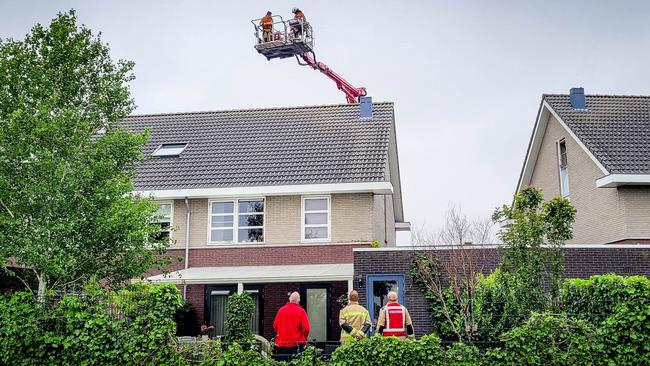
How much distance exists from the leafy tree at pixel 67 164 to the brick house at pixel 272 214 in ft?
13.9

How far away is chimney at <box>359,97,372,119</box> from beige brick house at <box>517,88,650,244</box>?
628 cm

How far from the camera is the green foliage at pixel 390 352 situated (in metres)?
11.2

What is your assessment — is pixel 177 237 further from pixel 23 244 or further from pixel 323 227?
pixel 23 244

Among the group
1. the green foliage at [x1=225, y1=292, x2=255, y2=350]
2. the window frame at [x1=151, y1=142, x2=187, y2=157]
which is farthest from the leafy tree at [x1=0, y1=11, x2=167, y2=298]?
the window frame at [x1=151, y1=142, x2=187, y2=157]

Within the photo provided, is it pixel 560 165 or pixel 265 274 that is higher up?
pixel 560 165

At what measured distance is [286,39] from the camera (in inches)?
1160

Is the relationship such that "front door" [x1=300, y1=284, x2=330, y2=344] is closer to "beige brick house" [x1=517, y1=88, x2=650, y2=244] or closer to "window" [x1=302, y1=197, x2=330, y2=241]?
"window" [x1=302, y1=197, x2=330, y2=241]

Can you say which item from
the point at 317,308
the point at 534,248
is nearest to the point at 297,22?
the point at 317,308

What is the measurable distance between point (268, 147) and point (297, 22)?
8497 millimetres

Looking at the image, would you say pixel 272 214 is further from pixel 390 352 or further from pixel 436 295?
pixel 390 352

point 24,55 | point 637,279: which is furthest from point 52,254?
point 637,279

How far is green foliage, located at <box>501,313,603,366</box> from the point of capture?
11.0 meters

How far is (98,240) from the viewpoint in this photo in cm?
1323

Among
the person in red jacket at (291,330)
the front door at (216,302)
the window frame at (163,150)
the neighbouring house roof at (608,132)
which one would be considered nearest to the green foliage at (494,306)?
the person in red jacket at (291,330)
